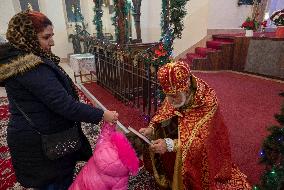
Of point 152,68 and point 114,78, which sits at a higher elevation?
point 152,68

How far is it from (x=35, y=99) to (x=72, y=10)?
11840mm

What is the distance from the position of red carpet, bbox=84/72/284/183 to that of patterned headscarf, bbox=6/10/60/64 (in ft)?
7.73

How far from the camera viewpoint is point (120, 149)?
1.52m

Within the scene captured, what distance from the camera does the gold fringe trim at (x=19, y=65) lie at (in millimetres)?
1338

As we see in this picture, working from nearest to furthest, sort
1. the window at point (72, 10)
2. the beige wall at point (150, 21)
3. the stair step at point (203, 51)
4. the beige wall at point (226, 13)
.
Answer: the stair step at point (203, 51) → the beige wall at point (226, 13) → the beige wall at point (150, 21) → the window at point (72, 10)

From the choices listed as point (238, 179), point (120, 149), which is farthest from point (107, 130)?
point (238, 179)

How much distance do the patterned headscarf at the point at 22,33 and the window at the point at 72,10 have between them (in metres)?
11.0

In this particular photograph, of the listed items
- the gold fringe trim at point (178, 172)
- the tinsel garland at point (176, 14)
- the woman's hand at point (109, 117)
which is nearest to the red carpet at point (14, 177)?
the gold fringe trim at point (178, 172)

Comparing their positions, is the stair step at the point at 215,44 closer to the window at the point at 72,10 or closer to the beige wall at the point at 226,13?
the beige wall at the point at 226,13

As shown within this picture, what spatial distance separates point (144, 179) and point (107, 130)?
3.57 feet

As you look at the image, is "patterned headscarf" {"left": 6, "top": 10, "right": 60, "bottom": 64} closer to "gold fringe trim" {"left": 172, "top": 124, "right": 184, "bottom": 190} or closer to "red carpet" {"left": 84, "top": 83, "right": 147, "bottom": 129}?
"gold fringe trim" {"left": 172, "top": 124, "right": 184, "bottom": 190}

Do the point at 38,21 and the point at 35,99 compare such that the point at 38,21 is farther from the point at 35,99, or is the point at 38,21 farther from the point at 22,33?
the point at 35,99

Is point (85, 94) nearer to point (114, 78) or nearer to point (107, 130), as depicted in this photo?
point (114, 78)

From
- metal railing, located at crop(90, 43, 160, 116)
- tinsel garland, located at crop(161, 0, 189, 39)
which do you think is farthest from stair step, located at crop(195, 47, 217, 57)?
tinsel garland, located at crop(161, 0, 189, 39)
